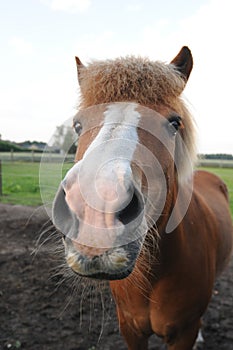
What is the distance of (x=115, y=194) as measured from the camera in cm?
139

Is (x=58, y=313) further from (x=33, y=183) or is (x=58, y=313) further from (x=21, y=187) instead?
(x=33, y=183)

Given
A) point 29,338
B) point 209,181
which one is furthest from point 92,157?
point 209,181

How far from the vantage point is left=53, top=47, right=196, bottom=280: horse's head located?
1.42 metres

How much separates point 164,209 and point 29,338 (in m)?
2.45

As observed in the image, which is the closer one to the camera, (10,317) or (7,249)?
(10,317)

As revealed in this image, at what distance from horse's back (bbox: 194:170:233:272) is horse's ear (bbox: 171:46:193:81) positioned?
4.29 feet

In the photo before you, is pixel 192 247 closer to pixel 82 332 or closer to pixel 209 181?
pixel 82 332

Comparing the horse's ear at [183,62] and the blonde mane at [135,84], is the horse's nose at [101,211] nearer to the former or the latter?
the blonde mane at [135,84]

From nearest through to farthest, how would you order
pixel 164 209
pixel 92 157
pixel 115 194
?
pixel 115 194, pixel 92 157, pixel 164 209

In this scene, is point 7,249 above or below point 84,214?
below

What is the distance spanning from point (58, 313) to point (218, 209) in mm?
2185

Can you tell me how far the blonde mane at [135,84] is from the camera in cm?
193

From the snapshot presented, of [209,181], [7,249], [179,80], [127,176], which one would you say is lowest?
[7,249]

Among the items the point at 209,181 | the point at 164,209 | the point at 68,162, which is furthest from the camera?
the point at 209,181
